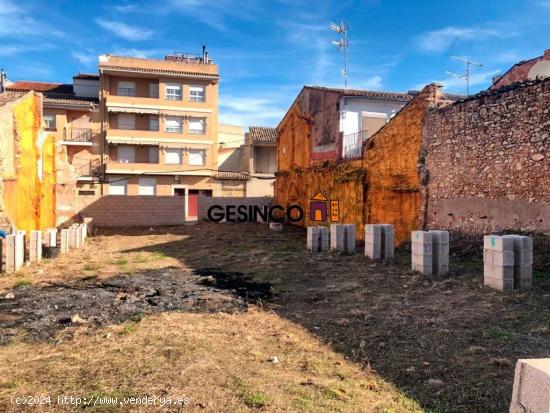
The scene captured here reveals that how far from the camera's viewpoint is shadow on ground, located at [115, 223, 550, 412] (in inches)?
153

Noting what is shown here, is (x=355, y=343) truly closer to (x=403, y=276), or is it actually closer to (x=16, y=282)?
(x=403, y=276)

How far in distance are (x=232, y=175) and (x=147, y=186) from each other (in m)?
7.10

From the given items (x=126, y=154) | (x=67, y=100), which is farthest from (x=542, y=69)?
(x=67, y=100)

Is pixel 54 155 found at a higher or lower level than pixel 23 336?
higher

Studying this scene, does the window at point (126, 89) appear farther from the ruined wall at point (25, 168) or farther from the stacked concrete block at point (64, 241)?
the stacked concrete block at point (64, 241)

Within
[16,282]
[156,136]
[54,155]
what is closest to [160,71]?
[156,136]

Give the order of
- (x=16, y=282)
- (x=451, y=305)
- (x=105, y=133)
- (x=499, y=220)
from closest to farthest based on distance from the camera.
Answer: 1. (x=451, y=305)
2. (x=16, y=282)
3. (x=499, y=220)
4. (x=105, y=133)

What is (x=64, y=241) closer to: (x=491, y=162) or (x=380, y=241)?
(x=380, y=241)

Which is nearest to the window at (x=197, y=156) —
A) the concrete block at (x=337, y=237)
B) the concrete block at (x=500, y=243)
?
the concrete block at (x=337, y=237)

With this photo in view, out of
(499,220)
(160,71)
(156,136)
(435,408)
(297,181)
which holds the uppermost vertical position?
(160,71)

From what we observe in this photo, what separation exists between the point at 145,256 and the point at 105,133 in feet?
79.2

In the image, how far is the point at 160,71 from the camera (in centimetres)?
3447

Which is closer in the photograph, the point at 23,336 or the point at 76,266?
the point at 23,336

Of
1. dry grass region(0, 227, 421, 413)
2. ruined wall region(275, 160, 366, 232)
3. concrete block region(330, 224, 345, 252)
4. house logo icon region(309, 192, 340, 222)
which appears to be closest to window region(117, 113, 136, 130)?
ruined wall region(275, 160, 366, 232)
